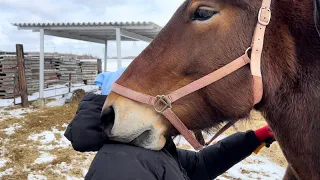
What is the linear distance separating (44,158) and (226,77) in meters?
4.65

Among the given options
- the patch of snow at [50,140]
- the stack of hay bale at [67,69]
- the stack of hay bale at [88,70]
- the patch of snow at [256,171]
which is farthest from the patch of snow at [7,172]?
the stack of hay bale at [88,70]

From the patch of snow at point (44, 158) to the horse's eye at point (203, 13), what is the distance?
4498mm

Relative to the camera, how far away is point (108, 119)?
1.47 meters

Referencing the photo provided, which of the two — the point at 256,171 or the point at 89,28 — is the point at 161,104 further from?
the point at 89,28

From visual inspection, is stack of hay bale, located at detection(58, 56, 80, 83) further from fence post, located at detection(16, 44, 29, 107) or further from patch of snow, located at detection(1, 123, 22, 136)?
patch of snow, located at detection(1, 123, 22, 136)

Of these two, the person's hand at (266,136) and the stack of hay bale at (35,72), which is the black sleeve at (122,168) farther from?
the stack of hay bale at (35,72)

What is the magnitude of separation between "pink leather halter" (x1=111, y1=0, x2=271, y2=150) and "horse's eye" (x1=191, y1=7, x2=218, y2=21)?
22 cm

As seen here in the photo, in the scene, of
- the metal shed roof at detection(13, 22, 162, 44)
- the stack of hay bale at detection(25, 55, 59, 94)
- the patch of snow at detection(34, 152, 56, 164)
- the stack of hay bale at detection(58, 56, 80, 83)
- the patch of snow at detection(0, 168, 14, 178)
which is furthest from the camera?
the stack of hay bale at detection(58, 56, 80, 83)

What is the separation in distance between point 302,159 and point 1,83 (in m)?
12.2

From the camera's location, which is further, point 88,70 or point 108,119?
point 88,70

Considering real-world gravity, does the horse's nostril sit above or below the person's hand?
above

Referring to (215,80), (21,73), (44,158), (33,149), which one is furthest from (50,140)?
(215,80)

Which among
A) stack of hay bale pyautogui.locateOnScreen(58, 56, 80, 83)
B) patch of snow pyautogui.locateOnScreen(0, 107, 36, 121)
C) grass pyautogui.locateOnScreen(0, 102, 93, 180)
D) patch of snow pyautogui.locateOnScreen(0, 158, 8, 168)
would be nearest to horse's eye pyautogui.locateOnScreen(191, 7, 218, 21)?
grass pyautogui.locateOnScreen(0, 102, 93, 180)

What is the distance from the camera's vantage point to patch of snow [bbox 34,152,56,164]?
5.18 m
